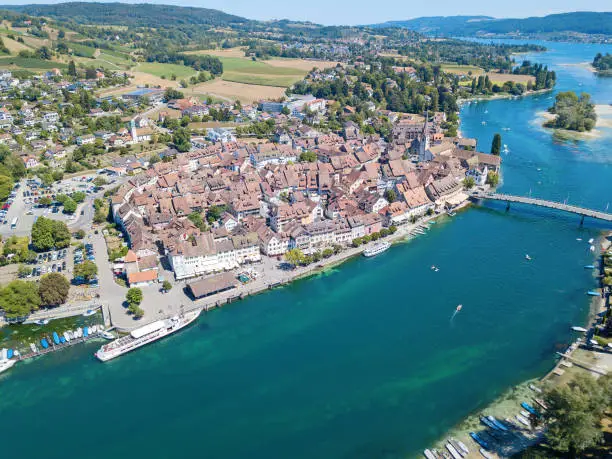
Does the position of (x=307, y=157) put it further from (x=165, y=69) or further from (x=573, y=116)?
(x=165, y=69)

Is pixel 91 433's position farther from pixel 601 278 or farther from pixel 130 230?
pixel 601 278

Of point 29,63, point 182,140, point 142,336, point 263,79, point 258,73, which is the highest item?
point 29,63

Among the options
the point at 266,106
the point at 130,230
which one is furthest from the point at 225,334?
the point at 266,106

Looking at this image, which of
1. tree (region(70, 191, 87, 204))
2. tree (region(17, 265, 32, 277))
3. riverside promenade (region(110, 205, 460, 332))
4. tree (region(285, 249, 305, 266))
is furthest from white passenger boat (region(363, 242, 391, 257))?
tree (region(70, 191, 87, 204))

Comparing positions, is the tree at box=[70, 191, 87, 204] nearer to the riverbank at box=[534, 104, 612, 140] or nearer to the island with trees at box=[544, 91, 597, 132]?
the riverbank at box=[534, 104, 612, 140]

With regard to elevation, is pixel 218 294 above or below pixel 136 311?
below

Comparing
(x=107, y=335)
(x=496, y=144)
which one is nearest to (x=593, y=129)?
(x=496, y=144)
